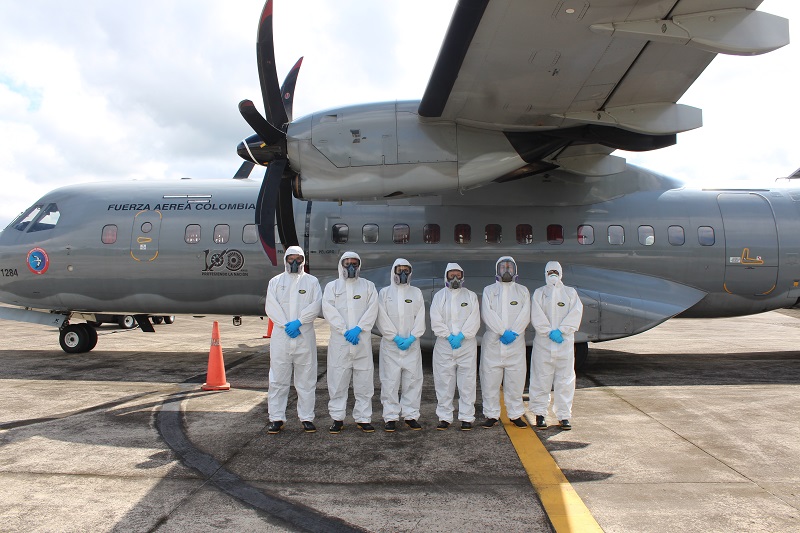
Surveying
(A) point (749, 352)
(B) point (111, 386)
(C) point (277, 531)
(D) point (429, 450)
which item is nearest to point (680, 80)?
(D) point (429, 450)

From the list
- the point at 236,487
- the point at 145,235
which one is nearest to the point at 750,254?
the point at 236,487

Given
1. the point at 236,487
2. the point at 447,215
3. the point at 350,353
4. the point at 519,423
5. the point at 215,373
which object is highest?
the point at 447,215

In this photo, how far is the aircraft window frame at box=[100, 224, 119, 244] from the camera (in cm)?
1107

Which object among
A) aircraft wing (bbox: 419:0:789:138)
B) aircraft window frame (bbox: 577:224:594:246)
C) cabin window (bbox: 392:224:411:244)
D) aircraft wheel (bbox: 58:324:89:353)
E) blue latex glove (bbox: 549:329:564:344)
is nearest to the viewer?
aircraft wing (bbox: 419:0:789:138)

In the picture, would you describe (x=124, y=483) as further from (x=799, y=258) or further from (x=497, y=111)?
(x=799, y=258)

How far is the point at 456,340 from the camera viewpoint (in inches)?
255

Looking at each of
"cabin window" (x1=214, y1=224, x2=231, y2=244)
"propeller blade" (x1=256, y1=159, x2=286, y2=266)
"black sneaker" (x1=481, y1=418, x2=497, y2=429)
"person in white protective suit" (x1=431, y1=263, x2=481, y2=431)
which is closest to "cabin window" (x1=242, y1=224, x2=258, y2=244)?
"cabin window" (x1=214, y1=224, x2=231, y2=244)

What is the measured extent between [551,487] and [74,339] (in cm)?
1096

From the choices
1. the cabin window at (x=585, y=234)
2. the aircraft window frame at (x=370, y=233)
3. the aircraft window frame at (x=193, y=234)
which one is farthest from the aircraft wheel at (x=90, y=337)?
the cabin window at (x=585, y=234)

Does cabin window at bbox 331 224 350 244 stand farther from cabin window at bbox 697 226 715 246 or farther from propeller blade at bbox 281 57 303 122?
cabin window at bbox 697 226 715 246

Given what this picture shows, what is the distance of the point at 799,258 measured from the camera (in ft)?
34.2

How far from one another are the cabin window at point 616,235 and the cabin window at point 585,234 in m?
0.34

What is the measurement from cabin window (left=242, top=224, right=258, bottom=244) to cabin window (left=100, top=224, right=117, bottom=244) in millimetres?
2660

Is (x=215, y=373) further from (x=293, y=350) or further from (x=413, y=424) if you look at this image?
(x=413, y=424)
